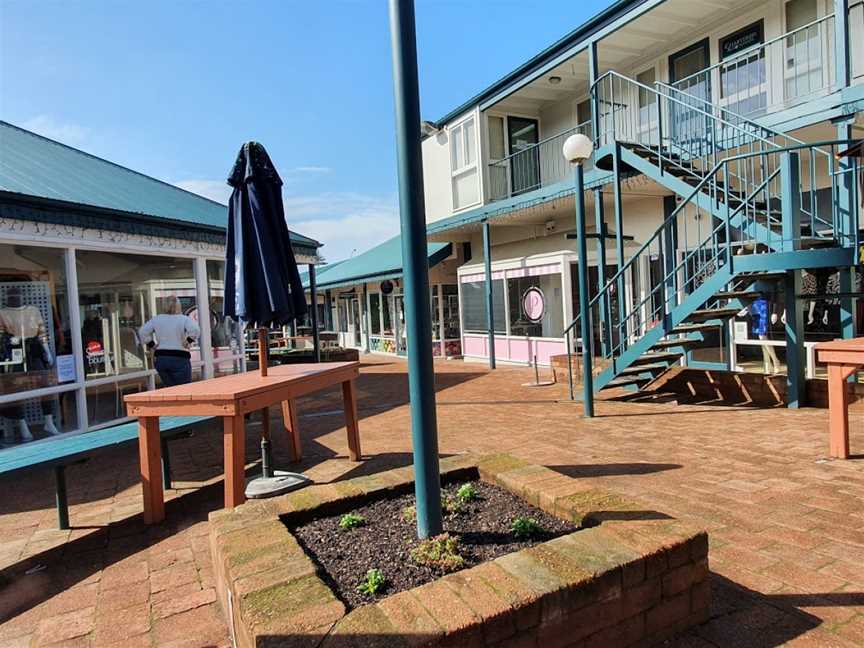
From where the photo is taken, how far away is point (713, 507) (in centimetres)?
357

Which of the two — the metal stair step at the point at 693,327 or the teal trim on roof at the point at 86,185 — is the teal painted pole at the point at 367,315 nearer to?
the teal trim on roof at the point at 86,185

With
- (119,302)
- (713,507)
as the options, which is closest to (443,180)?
(119,302)

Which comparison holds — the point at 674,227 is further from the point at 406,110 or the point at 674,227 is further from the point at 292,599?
the point at 292,599

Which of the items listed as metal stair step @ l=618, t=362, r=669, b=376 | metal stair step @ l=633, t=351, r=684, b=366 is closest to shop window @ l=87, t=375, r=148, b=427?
metal stair step @ l=618, t=362, r=669, b=376

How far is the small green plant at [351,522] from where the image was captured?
2.75 meters

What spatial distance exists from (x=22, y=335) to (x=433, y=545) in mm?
6040

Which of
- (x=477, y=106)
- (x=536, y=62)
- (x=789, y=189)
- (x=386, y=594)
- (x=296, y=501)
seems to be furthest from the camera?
(x=477, y=106)

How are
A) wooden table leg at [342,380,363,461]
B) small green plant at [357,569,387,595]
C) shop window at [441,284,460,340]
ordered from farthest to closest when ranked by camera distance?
1. shop window at [441,284,460,340]
2. wooden table leg at [342,380,363,461]
3. small green plant at [357,569,387,595]

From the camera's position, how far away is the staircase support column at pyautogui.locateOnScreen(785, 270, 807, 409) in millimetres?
6371

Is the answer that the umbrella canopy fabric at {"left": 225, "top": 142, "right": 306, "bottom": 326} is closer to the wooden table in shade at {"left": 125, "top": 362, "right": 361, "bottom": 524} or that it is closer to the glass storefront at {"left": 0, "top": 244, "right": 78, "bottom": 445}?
the wooden table in shade at {"left": 125, "top": 362, "right": 361, "bottom": 524}

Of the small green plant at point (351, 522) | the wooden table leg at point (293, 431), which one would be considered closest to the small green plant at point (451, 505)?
the small green plant at point (351, 522)

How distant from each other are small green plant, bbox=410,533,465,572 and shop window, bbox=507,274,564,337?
972 centimetres

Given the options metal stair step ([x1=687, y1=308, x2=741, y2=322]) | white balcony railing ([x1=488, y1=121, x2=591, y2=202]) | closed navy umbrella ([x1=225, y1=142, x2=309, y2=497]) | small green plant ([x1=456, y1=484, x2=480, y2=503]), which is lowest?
small green plant ([x1=456, y1=484, x2=480, y2=503])

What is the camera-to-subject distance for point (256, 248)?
419 centimetres
